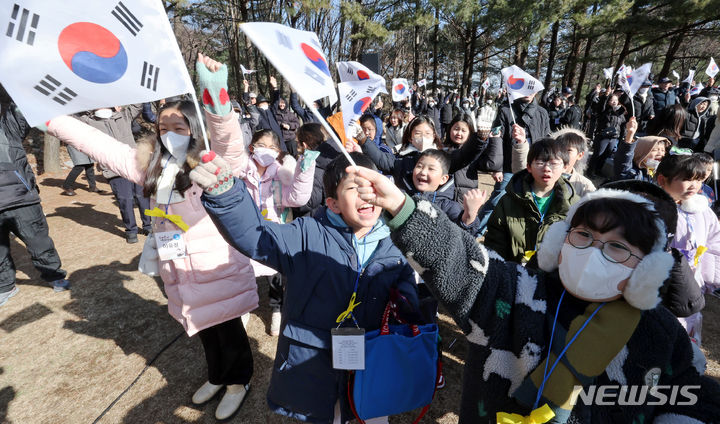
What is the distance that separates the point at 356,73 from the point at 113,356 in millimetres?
3136

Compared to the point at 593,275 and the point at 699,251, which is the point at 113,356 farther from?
the point at 699,251

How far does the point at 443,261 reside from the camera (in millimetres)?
899

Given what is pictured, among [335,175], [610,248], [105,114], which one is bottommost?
[610,248]

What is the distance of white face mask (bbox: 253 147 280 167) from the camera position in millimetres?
2674

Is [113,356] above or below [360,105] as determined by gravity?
below

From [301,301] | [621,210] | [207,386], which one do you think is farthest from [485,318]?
[207,386]

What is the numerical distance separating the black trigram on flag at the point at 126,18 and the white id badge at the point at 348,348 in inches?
51.8

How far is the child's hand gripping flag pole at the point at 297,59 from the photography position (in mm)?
1060

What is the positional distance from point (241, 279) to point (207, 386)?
0.85 meters

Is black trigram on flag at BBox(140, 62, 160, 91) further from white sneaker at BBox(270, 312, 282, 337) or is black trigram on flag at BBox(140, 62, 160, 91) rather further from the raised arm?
white sneaker at BBox(270, 312, 282, 337)

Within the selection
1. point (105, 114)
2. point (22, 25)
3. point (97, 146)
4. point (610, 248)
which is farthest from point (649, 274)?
point (105, 114)

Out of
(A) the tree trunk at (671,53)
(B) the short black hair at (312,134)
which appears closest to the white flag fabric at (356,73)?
(B) the short black hair at (312,134)

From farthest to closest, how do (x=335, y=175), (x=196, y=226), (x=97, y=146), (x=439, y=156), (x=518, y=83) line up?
(x=518, y=83) < (x=439, y=156) < (x=196, y=226) < (x=97, y=146) < (x=335, y=175)

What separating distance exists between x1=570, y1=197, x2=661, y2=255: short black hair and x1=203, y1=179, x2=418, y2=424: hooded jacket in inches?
28.5
